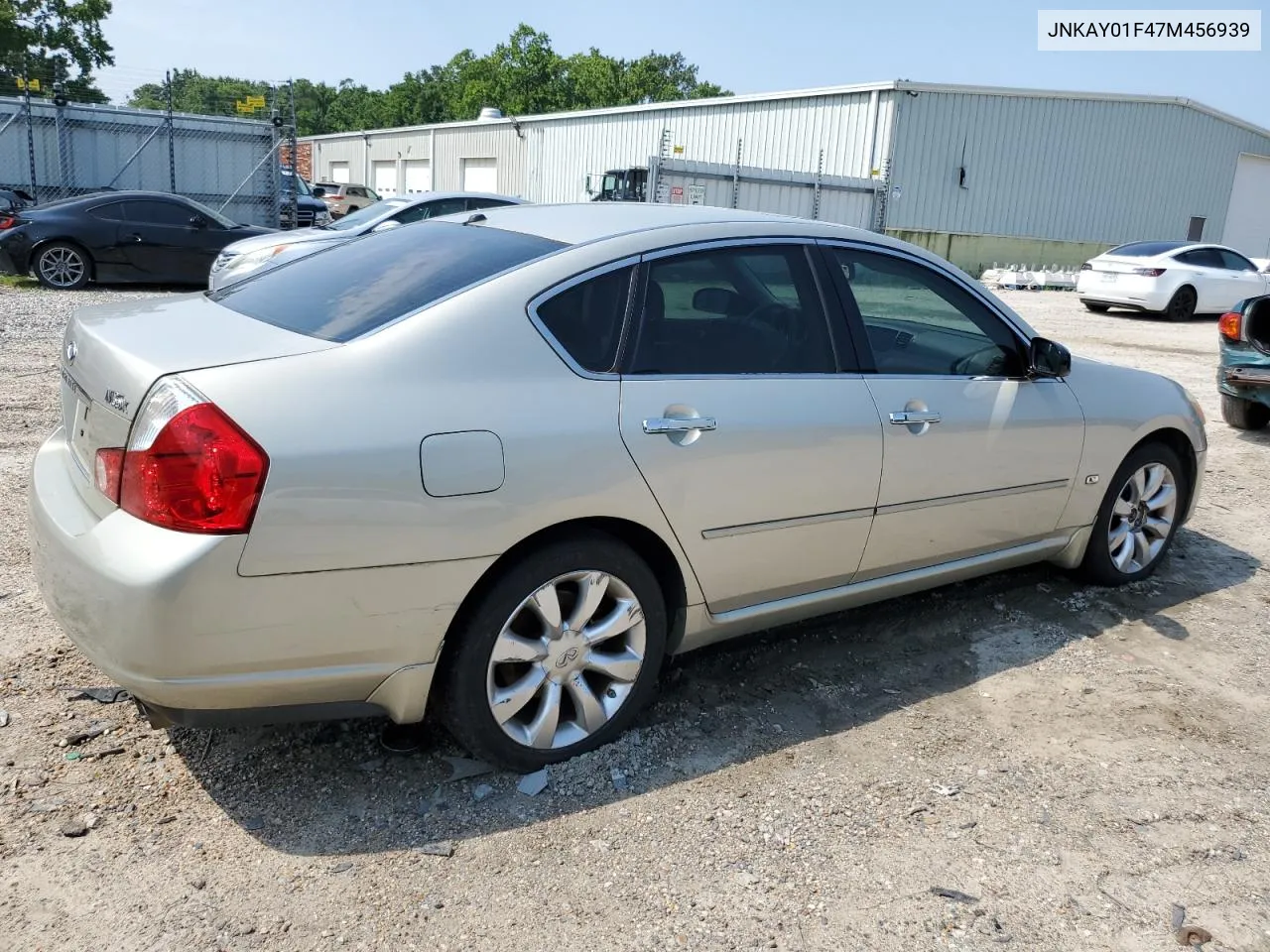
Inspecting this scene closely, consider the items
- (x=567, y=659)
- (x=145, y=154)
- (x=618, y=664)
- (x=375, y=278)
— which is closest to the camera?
(x=567, y=659)

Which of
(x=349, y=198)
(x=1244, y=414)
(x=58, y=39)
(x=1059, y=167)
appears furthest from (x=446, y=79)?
(x=1244, y=414)

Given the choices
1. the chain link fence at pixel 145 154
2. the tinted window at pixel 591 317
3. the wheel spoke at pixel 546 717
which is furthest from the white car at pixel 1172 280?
the wheel spoke at pixel 546 717

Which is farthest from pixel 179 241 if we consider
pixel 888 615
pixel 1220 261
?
pixel 1220 261

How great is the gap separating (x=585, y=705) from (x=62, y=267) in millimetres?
14036

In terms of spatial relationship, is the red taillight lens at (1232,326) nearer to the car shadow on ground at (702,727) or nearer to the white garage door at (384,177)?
the car shadow on ground at (702,727)

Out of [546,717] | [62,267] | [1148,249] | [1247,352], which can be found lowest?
[546,717]

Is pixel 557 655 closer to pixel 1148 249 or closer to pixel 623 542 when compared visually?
pixel 623 542

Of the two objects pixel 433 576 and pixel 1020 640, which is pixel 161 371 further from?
pixel 1020 640

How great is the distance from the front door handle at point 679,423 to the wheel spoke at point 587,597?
454mm

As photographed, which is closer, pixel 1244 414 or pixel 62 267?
pixel 1244 414

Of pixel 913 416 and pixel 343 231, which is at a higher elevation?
pixel 343 231

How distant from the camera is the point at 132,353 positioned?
2783 millimetres

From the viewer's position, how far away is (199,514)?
2.48m

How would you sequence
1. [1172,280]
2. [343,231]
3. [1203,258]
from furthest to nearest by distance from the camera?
[1203,258] < [1172,280] < [343,231]
